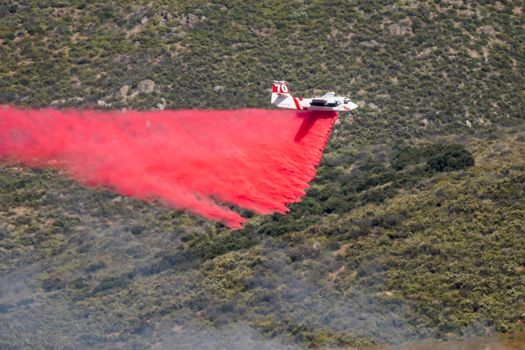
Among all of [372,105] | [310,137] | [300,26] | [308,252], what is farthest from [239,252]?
[300,26]

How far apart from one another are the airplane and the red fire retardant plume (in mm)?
372

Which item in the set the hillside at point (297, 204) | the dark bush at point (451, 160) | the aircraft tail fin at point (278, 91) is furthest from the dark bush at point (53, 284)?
the dark bush at point (451, 160)

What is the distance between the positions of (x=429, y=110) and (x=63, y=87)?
76.7ft

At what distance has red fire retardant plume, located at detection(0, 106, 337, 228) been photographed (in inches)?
2810

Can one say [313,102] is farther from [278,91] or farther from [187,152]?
[187,152]

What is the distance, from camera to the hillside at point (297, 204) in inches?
2921

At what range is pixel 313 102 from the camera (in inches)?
2879

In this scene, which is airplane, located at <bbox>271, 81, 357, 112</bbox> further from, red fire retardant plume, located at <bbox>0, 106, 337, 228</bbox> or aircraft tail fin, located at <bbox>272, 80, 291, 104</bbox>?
red fire retardant plume, located at <bbox>0, 106, 337, 228</bbox>

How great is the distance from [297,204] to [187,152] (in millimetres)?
14863

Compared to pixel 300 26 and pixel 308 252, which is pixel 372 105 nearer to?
pixel 300 26

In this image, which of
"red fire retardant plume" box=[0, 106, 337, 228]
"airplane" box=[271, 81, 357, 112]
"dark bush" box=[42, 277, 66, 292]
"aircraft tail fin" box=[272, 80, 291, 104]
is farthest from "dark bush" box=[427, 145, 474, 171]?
"dark bush" box=[42, 277, 66, 292]

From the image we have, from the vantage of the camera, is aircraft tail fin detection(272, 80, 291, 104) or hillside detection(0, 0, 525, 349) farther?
hillside detection(0, 0, 525, 349)

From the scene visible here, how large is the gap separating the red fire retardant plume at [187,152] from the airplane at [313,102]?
1.22ft

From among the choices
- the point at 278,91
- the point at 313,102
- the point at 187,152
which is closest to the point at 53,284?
the point at 187,152
